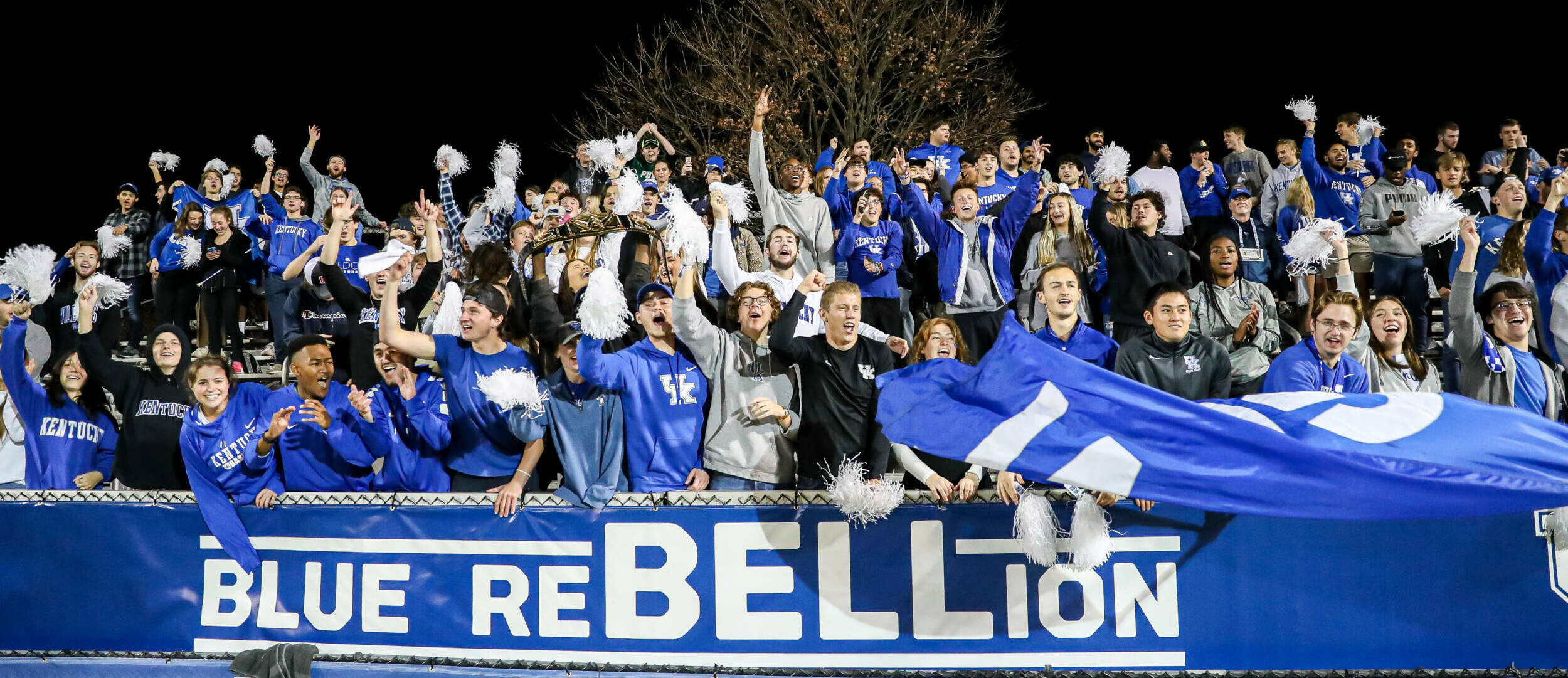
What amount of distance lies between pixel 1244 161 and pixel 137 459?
34.4 feet

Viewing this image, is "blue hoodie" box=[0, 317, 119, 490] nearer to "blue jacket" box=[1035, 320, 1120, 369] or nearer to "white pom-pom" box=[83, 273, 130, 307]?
"white pom-pom" box=[83, 273, 130, 307]

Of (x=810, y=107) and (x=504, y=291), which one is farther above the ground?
(x=810, y=107)

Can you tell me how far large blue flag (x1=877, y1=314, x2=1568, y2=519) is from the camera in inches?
170

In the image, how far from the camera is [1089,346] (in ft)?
19.3

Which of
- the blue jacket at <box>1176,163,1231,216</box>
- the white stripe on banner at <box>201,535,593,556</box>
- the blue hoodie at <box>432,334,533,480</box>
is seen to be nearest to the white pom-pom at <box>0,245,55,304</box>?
the white stripe on banner at <box>201,535,593,556</box>

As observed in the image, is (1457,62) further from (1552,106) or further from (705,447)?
(705,447)

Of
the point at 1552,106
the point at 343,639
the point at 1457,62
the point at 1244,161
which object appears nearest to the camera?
the point at 343,639

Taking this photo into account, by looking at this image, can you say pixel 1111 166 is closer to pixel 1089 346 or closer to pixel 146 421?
pixel 1089 346

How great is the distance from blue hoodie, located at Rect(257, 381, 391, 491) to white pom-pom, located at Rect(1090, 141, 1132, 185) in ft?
21.5

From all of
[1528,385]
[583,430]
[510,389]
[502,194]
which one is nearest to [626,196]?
[583,430]

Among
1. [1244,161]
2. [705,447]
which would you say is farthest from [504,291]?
[1244,161]

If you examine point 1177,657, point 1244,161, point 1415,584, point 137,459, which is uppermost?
point 1244,161

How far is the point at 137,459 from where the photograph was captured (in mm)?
6824

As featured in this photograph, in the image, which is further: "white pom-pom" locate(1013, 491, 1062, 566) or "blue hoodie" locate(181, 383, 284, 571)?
"blue hoodie" locate(181, 383, 284, 571)
